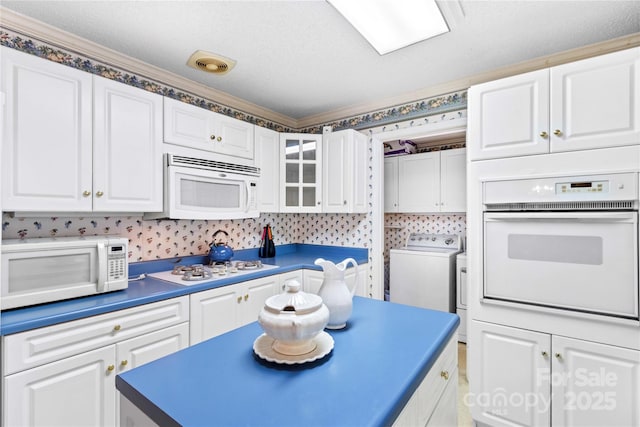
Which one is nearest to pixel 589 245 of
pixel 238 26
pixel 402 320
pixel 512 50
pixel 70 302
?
pixel 402 320

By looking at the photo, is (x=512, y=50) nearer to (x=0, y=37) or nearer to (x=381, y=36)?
(x=381, y=36)

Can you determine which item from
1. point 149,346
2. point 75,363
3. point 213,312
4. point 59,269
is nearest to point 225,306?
point 213,312

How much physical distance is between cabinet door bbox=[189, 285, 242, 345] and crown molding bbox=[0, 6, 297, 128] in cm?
164

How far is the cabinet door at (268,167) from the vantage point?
2814 millimetres

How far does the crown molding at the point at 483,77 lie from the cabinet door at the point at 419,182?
1.18 m

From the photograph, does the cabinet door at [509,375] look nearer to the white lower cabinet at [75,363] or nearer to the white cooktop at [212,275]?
the white cooktop at [212,275]

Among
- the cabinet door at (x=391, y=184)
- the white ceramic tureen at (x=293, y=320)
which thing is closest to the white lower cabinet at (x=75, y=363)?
the white ceramic tureen at (x=293, y=320)

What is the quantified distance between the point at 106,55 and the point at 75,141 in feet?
2.46

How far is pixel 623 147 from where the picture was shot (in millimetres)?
1572

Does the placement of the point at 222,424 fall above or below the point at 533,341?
above

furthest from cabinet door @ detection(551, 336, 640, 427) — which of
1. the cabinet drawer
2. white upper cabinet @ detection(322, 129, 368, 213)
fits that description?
the cabinet drawer

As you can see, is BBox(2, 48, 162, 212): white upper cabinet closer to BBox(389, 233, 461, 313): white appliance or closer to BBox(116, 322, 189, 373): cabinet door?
BBox(116, 322, 189, 373): cabinet door

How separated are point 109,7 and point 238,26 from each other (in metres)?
0.65

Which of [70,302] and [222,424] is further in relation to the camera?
[70,302]
